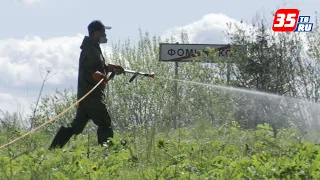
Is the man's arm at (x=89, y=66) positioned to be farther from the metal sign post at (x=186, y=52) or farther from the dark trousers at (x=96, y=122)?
the metal sign post at (x=186, y=52)

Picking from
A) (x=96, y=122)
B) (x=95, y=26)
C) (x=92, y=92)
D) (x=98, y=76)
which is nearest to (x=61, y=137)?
(x=96, y=122)

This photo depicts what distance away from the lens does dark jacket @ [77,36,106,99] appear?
9.60 m

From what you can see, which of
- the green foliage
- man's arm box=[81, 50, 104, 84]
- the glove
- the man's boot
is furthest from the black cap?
the green foliage

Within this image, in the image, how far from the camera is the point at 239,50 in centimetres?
2067

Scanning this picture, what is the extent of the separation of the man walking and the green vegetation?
0.22 m

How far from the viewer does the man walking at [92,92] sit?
31.3ft

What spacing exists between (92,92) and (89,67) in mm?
343

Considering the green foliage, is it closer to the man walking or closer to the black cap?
the man walking

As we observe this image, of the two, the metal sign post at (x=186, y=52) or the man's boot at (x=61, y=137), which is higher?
the metal sign post at (x=186, y=52)

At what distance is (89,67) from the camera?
380 inches

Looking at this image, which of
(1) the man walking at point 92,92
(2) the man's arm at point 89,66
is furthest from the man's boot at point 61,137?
(2) the man's arm at point 89,66

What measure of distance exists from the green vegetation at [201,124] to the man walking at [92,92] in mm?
217

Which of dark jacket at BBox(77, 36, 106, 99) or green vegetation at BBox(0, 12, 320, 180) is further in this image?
dark jacket at BBox(77, 36, 106, 99)

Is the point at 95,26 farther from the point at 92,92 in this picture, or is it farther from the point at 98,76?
the point at 92,92
